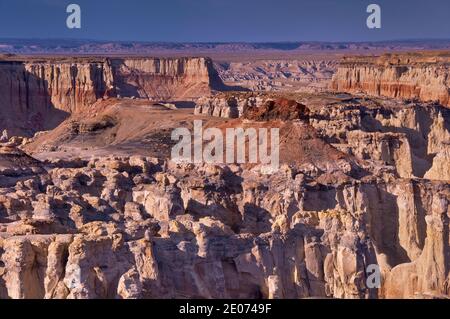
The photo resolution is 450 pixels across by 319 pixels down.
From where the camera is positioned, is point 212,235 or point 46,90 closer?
point 212,235

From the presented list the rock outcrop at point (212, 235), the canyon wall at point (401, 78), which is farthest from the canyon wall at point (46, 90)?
the rock outcrop at point (212, 235)

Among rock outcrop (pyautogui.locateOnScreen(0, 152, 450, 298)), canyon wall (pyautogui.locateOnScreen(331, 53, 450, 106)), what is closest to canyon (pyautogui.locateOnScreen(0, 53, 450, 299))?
rock outcrop (pyautogui.locateOnScreen(0, 152, 450, 298))

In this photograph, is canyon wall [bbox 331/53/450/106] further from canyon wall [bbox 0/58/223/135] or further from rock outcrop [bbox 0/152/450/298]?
rock outcrop [bbox 0/152/450/298]

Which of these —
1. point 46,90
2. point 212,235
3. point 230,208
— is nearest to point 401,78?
point 46,90

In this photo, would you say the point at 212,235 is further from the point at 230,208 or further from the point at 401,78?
the point at 401,78

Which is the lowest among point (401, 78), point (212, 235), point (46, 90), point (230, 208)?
point (230, 208)
